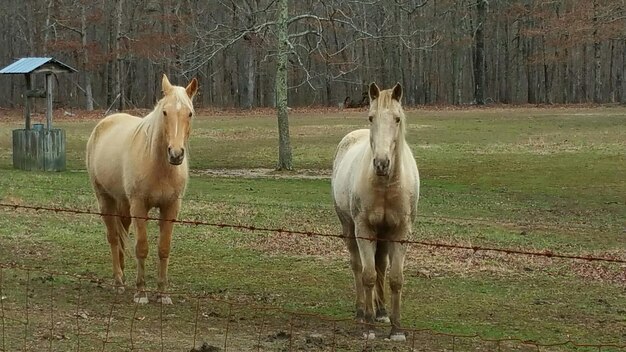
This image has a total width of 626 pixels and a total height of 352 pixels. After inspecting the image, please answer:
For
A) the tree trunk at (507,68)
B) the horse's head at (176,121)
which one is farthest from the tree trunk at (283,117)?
the tree trunk at (507,68)

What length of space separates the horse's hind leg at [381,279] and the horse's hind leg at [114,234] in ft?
9.56

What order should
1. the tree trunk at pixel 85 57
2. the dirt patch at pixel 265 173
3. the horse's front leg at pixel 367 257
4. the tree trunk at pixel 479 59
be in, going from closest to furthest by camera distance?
the horse's front leg at pixel 367 257
the dirt patch at pixel 265 173
the tree trunk at pixel 85 57
the tree trunk at pixel 479 59

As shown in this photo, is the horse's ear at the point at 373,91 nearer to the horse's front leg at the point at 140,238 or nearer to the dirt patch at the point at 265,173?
the horse's front leg at the point at 140,238

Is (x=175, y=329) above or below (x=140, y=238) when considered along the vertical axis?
below

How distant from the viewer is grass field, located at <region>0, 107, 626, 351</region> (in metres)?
7.86

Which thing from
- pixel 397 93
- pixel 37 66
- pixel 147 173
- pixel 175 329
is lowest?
pixel 175 329

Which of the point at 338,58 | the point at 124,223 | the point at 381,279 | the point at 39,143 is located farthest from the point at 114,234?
the point at 338,58

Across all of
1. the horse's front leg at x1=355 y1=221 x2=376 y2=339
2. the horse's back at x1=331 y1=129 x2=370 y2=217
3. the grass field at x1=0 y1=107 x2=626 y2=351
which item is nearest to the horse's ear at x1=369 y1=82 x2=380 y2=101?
the horse's back at x1=331 y1=129 x2=370 y2=217

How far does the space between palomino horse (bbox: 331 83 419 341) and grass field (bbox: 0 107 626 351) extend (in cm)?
42

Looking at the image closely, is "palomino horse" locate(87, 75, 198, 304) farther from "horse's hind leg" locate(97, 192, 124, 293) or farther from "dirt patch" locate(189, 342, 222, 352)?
"dirt patch" locate(189, 342, 222, 352)

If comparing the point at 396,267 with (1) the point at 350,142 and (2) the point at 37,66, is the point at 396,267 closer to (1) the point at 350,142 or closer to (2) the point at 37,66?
(1) the point at 350,142

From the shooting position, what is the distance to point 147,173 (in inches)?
365

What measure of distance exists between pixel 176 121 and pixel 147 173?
2.49 feet

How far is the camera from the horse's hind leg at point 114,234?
10.1 metres
